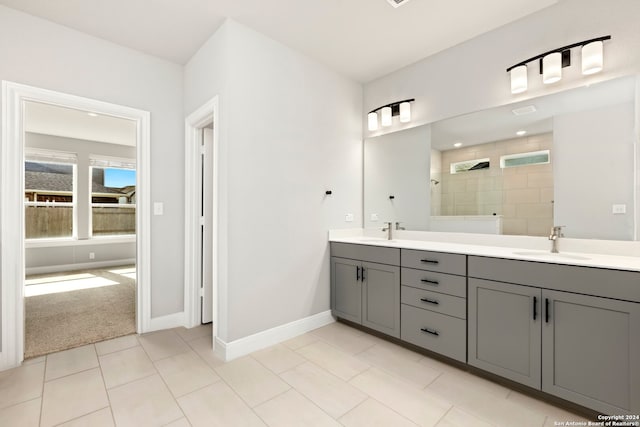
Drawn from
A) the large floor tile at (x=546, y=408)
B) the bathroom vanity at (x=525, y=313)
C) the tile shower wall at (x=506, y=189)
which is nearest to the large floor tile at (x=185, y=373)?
the bathroom vanity at (x=525, y=313)

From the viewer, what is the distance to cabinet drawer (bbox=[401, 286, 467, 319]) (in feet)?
6.82

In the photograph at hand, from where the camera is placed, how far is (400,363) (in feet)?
7.25

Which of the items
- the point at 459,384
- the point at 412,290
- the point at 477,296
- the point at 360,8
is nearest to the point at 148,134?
the point at 360,8

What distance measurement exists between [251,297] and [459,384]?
5.39ft

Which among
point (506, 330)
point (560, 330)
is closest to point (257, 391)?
point (506, 330)

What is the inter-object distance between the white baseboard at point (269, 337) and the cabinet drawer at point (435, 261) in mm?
1075

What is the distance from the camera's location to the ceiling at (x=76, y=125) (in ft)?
14.1

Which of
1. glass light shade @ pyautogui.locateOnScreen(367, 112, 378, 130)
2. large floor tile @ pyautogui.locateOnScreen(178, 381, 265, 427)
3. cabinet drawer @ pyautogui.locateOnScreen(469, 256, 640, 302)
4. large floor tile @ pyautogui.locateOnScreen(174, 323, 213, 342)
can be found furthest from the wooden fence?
cabinet drawer @ pyautogui.locateOnScreen(469, 256, 640, 302)

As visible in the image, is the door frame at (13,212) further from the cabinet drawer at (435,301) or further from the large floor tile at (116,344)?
the cabinet drawer at (435,301)

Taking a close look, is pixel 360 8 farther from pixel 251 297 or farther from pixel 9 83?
pixel 9 83

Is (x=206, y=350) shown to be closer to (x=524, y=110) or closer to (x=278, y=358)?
(x=278, y=358)

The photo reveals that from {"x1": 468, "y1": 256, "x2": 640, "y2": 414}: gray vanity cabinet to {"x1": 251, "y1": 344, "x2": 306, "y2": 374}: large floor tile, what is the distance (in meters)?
1.29

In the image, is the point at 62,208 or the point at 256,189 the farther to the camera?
the point at 62,208

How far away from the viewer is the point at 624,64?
6.13 ft
